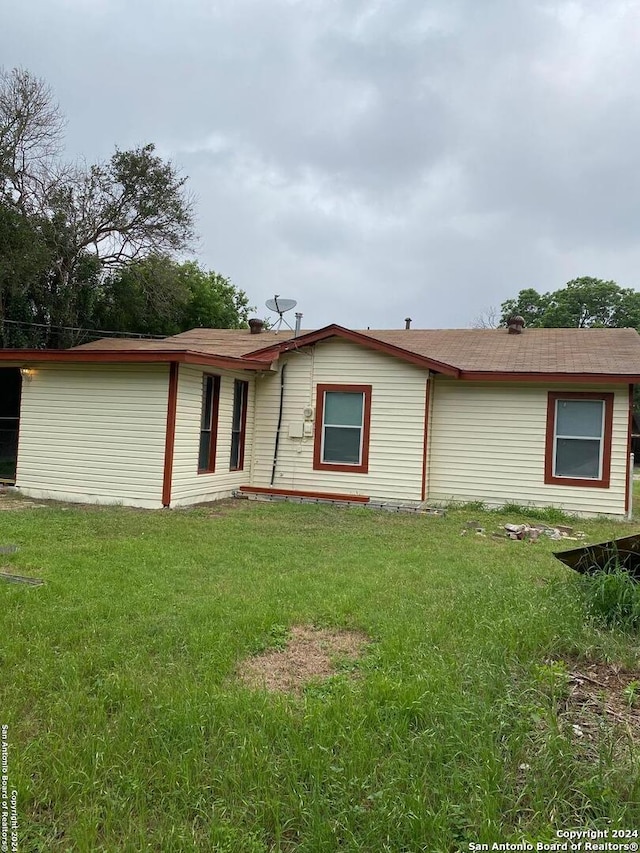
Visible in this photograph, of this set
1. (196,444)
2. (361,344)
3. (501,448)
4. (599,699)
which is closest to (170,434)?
(196,444)

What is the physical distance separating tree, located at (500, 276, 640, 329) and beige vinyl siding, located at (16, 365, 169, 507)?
3201cm

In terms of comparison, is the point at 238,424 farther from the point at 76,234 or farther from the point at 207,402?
the point at 76,234

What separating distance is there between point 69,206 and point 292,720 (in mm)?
21927

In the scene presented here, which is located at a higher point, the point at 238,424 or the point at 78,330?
the point at 78,330

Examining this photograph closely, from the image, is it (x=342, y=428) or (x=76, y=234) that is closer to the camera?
(x=342, y=428)

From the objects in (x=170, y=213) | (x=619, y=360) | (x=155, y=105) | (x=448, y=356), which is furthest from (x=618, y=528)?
(x=170, y=213)

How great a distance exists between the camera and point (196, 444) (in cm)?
958

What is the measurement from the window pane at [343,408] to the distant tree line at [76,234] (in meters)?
11.9

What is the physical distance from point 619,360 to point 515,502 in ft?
10.4

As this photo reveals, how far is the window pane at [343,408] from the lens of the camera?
10.8 meters

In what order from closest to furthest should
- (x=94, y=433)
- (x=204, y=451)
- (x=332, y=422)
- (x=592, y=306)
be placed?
(x=94, y=433) → (x=204, y=451) → (x=332, y=422) → (x=592, y=306)

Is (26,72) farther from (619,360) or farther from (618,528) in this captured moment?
(618,528)

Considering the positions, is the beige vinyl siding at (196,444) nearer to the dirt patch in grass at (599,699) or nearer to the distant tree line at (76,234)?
the dirt patch in grass at (599,699)

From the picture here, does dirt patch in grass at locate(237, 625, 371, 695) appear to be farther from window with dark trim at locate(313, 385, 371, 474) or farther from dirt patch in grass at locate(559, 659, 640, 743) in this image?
window with dark trim at locate(313, 385, 371, 474)
